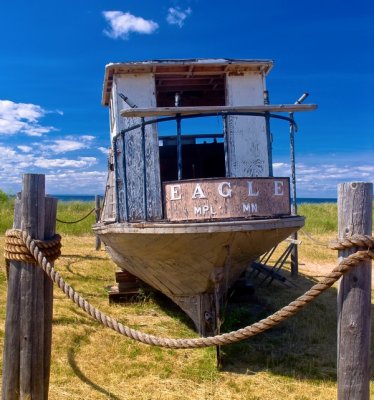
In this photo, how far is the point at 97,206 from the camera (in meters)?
13.2

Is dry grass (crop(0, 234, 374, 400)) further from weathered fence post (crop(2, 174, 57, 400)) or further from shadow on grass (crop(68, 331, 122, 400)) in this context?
weathered fence post (crop(2, 174, 57, 400))

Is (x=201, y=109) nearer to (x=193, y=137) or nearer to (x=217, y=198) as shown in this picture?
(x=217, y=198)

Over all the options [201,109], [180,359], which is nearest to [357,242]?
[201,109]

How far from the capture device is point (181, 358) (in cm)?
586

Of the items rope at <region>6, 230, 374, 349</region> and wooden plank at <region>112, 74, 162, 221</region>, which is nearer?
rope at <region>6, 230, 374, 349</region>

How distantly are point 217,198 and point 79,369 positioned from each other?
8.24ft

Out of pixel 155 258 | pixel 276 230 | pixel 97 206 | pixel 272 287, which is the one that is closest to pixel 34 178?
pixel 155 258

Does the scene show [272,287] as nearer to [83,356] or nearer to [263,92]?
[263,92]

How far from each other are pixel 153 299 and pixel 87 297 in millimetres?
1175

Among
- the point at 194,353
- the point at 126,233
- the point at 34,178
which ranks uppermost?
the point at 34,178

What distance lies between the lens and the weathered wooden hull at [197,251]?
506cm

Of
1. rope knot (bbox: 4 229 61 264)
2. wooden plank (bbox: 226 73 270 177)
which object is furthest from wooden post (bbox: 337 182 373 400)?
wooden plank (bbox: 226 73 270 177)

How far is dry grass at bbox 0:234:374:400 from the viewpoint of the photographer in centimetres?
502

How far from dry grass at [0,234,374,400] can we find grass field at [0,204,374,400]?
11 mm
